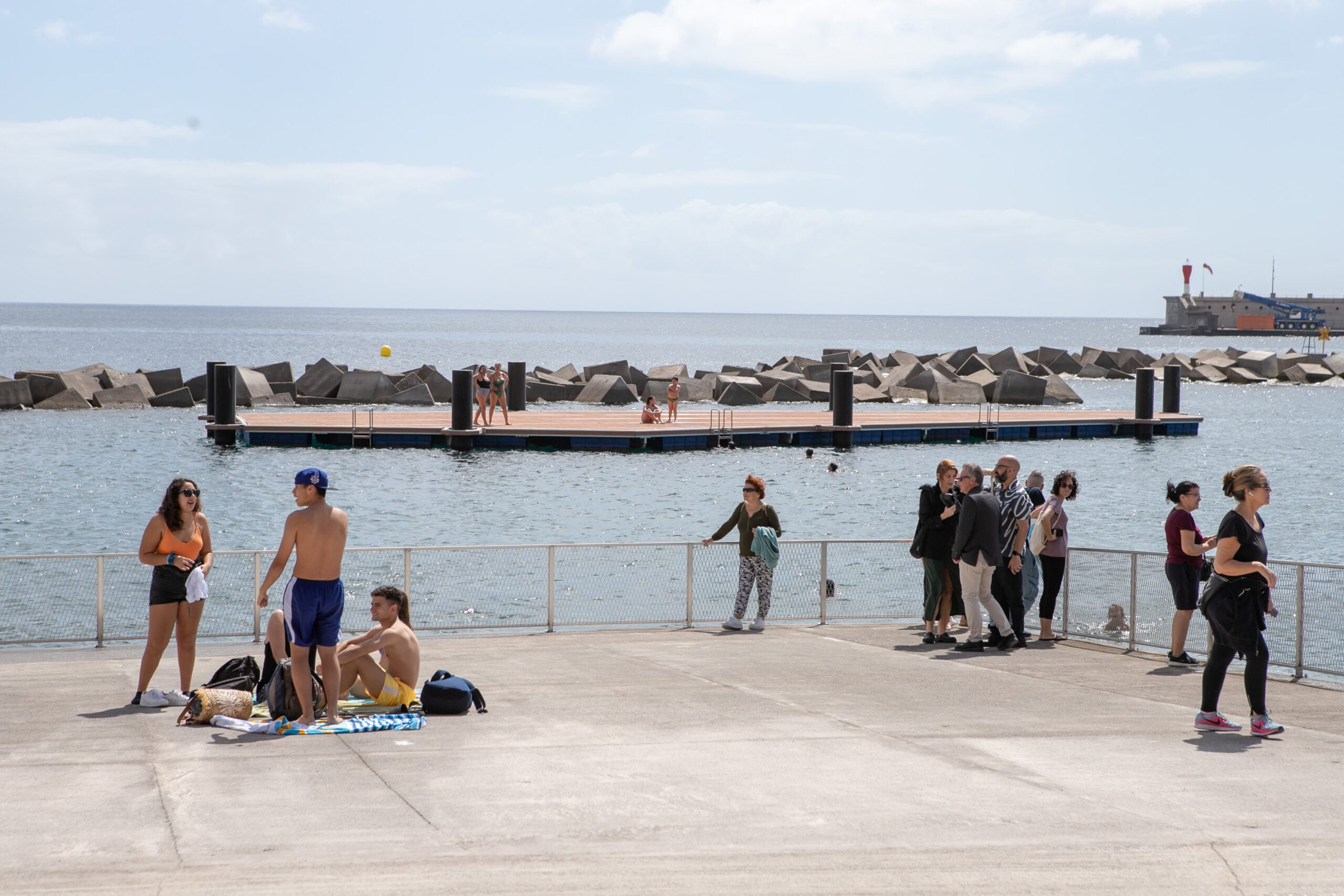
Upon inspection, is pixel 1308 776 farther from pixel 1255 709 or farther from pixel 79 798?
pixel 79 798

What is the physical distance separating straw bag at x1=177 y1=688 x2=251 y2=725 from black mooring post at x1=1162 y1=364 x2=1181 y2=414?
52.6 m

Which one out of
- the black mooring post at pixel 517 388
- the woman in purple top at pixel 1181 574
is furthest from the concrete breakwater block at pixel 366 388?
the woman in purple top at pixel 1181 574

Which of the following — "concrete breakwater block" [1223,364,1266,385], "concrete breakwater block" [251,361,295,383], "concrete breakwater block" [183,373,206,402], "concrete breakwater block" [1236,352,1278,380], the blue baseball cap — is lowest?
the blue baseball cap

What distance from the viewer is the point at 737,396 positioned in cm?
6175

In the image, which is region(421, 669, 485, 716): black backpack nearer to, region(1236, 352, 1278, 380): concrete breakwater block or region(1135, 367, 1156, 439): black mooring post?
region(1135, 367, 1156, 439): black mooring post

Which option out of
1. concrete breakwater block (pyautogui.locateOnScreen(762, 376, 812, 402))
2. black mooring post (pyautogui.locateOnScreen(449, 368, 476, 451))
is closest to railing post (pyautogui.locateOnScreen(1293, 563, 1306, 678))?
black mooring post (pyautogui.locateOnScreen(449, 368, 476, 451))

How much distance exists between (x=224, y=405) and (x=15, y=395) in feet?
58.1

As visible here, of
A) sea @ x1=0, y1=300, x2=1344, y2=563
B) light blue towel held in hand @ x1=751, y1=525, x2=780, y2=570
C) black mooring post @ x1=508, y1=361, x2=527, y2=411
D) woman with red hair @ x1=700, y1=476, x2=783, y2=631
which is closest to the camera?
light blue towel held in hand @ x1=751, y1=525, x2=780, y2=570

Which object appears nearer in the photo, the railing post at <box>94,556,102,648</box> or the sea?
the railing post at <box>94,556,102,648</box>

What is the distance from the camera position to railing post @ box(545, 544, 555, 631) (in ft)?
40.8

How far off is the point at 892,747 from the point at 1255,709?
93.5 inches

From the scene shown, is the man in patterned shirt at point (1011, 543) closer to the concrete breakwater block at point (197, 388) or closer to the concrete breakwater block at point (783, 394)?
the concrete breakwater block at point (197, 388)

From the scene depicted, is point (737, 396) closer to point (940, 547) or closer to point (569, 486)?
point (569, 486)

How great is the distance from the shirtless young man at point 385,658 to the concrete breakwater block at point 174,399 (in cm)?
5097
